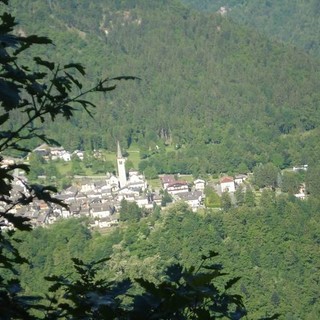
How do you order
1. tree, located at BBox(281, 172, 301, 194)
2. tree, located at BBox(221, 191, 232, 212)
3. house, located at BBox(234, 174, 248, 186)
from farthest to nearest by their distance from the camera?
house, located at BBox(234, 174, 248, 186)
tree, located at BBox(281, 172, 301, 194)
tree, located at BBox(221, 191, 232, 212)

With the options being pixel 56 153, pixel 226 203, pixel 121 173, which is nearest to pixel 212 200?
pixel 226 203

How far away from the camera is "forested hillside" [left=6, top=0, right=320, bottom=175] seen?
4609 cm

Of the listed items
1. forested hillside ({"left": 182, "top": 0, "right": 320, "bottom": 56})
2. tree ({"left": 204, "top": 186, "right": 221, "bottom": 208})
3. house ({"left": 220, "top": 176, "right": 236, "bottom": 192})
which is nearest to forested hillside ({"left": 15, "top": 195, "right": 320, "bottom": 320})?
tree ({"left": 204, "top": 186, "right": 221, "bottom": 208})

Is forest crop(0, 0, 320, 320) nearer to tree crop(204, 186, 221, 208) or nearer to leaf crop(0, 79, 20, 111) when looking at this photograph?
leaf crop(0, 79, 20, 111)

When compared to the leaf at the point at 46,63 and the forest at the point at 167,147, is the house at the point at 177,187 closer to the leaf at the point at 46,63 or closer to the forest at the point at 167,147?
the forest at the point at 167,147

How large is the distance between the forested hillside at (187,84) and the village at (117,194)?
3.21 m

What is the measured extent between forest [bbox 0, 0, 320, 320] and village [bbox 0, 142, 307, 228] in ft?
4.73

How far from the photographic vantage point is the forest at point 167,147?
2133mm

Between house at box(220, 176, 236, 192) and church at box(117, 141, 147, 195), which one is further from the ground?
church at box(117, 141, 147, 195)

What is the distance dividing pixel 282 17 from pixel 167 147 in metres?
48.3

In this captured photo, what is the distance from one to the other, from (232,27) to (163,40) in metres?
5.06

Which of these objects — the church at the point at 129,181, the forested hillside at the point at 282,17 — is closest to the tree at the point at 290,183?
the church at the point at 129,181

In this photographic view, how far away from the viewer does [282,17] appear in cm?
9281

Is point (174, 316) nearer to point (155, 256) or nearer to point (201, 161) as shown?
point (155, 256)
